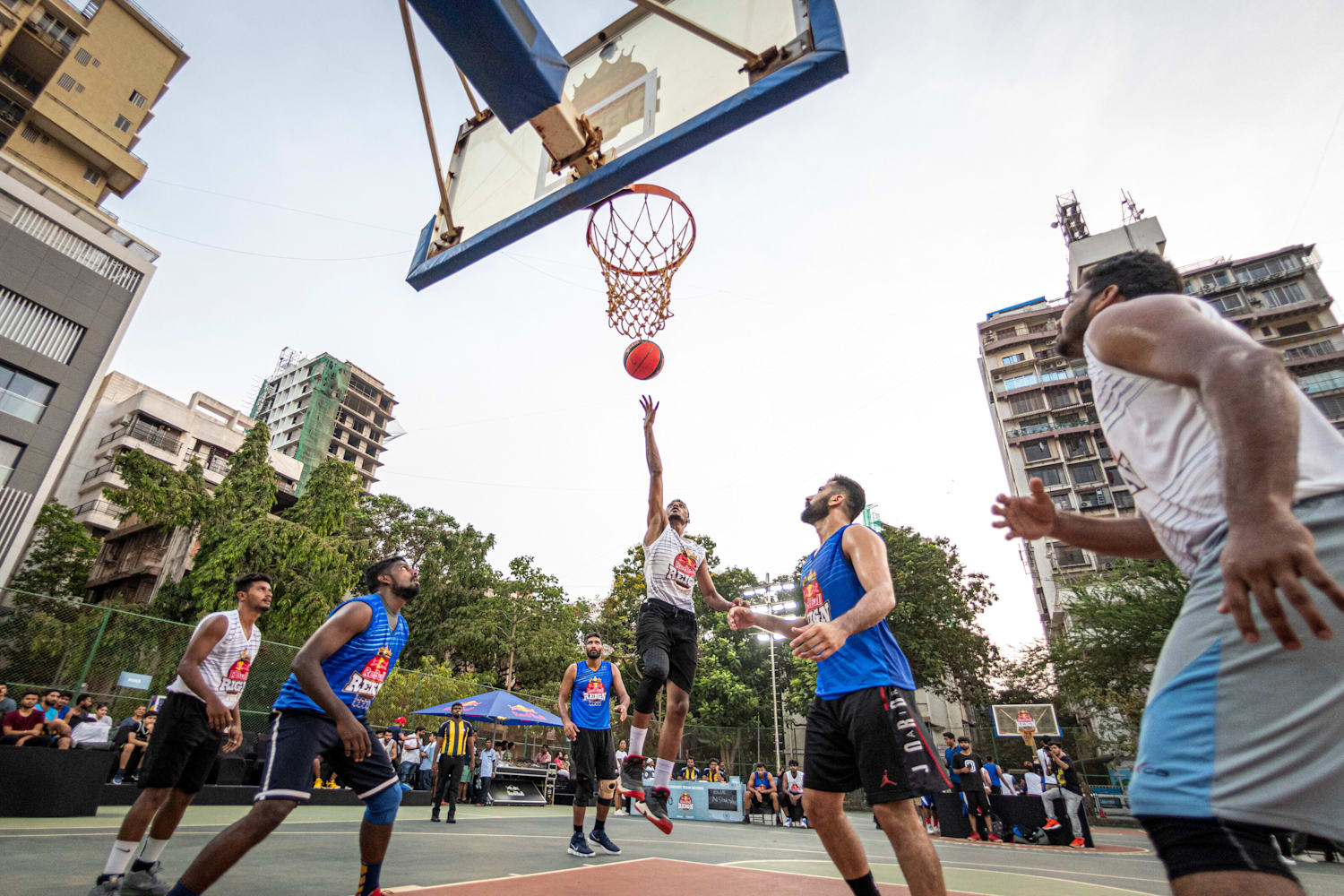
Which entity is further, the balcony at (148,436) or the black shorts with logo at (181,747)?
the balcony at (148,436)

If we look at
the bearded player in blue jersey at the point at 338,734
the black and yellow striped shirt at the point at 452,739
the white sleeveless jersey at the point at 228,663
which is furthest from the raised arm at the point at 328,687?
the black and yellow striped shirt at the point at 452,739

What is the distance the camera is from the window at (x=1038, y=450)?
58594mm

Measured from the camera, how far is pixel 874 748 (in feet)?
9.51

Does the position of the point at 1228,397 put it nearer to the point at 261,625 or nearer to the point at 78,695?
the point at 78,695

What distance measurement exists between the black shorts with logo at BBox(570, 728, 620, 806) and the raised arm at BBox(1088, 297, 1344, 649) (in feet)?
23.0

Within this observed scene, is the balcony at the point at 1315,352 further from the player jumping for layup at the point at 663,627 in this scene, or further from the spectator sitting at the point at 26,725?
the spectator sitting at the point at 26,725

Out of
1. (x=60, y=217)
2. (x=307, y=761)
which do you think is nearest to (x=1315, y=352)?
(x=307, y=761)

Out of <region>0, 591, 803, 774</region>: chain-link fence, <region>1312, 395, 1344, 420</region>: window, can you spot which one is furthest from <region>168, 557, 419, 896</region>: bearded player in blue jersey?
<region>1312, 395, 1344, 420</region>: window

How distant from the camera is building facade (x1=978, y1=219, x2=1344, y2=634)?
167 feet

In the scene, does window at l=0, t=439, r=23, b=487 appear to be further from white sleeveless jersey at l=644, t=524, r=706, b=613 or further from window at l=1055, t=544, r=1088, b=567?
window at l=1055, t=544, r=1088, b=567

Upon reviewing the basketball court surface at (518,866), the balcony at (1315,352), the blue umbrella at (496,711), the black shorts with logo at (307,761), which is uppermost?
the balcony at (1315,352)

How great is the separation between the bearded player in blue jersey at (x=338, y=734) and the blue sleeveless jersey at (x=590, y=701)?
3.84 m

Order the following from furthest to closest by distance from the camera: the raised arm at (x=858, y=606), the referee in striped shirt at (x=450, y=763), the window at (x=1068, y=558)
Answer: the window at (x=1068, y=558) → the referee in striped shirt at (x=450, y=763) → the raised arm at (x=858, y=606)

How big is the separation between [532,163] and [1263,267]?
73139 millimetres
